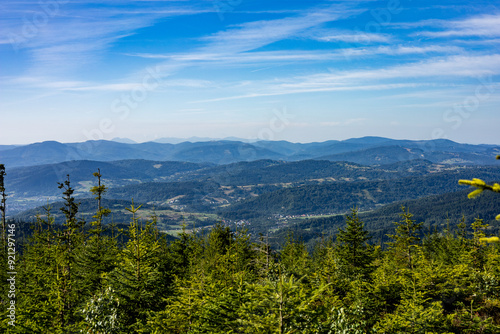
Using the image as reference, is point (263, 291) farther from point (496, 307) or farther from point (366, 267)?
point (496, 307)

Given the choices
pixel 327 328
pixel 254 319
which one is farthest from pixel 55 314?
pixel 327 328

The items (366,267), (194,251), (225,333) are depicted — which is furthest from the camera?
(194,251)

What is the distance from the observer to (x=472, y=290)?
26.1m

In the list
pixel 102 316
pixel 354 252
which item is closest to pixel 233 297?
pixel 102 316

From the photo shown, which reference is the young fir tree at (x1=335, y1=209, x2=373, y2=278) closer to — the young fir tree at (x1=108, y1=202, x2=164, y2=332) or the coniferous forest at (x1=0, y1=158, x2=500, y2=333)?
the coniferous forest at (x1=0, y1=158, x2=500, y2=333)

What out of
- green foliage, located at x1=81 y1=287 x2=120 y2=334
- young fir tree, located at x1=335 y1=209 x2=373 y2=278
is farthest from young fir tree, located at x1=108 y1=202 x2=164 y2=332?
young fir tree, located at x1=335 y1=209 x2=373 y2=278

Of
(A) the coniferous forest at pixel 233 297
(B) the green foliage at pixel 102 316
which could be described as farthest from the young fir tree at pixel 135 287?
(B) the green foliage at pixel 102 316

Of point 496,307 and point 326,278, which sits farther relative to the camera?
point 326,278

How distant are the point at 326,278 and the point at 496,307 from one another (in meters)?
14.6

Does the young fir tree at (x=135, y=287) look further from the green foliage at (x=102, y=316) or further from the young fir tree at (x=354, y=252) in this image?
the young fir tree at (x=354, y=252)

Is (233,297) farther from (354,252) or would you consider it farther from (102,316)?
(354,252)

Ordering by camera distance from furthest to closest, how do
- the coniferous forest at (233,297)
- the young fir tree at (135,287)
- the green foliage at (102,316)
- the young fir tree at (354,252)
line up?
the young fir tree at (354,252), the young fir tree at (135,287), the green foliage at (102,316), the coniferous forest at (233,297)

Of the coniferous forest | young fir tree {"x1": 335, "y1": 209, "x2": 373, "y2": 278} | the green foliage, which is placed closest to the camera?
the coniferous forest

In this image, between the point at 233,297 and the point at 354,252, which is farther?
the point at 354,252
